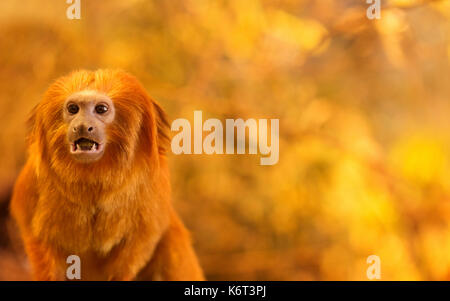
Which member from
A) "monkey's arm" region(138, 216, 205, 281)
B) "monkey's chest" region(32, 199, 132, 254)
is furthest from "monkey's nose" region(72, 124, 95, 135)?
"monkey's arm" region(138, 216, 205, 281)

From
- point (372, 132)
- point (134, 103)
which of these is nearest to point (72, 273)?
point (134, 103)

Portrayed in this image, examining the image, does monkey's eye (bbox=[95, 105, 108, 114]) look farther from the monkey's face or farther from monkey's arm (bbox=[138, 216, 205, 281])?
monkey's arm (bbox=[138, 216, 205, 281])

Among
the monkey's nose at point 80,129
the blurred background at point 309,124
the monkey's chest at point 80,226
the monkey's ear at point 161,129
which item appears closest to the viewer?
the monkey's nose at point 80,129

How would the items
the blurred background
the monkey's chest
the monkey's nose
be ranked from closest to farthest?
the monkey's nose < the monkey's chest < the blurred background

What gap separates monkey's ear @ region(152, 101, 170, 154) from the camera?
66.4 inches

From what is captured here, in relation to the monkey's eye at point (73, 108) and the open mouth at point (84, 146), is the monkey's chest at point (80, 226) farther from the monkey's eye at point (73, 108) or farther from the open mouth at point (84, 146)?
the monkey's eye at point (73, 108)

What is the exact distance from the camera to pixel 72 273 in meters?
1.68

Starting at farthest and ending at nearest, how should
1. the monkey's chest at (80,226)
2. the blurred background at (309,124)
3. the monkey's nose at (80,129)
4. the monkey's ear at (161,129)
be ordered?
the blurred background at (309,124) < the monkey's ear at (161,129) < the monkey's chest at (80,226) < the monkey's nose at (80,129)

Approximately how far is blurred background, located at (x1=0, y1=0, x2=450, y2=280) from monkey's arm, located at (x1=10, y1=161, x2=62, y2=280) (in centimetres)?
32

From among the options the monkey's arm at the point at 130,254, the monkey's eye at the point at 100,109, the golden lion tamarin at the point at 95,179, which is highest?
the monkey's eye at the point at 100,109

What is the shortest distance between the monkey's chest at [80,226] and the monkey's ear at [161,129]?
262 mm

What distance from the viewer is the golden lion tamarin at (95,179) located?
60.0 inches

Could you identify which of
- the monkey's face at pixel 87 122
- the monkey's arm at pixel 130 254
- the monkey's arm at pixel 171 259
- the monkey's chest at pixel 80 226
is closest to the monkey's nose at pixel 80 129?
the monkey's face at pixel 87 122

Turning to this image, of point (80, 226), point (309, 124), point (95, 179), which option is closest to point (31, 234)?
point (80, 226)
